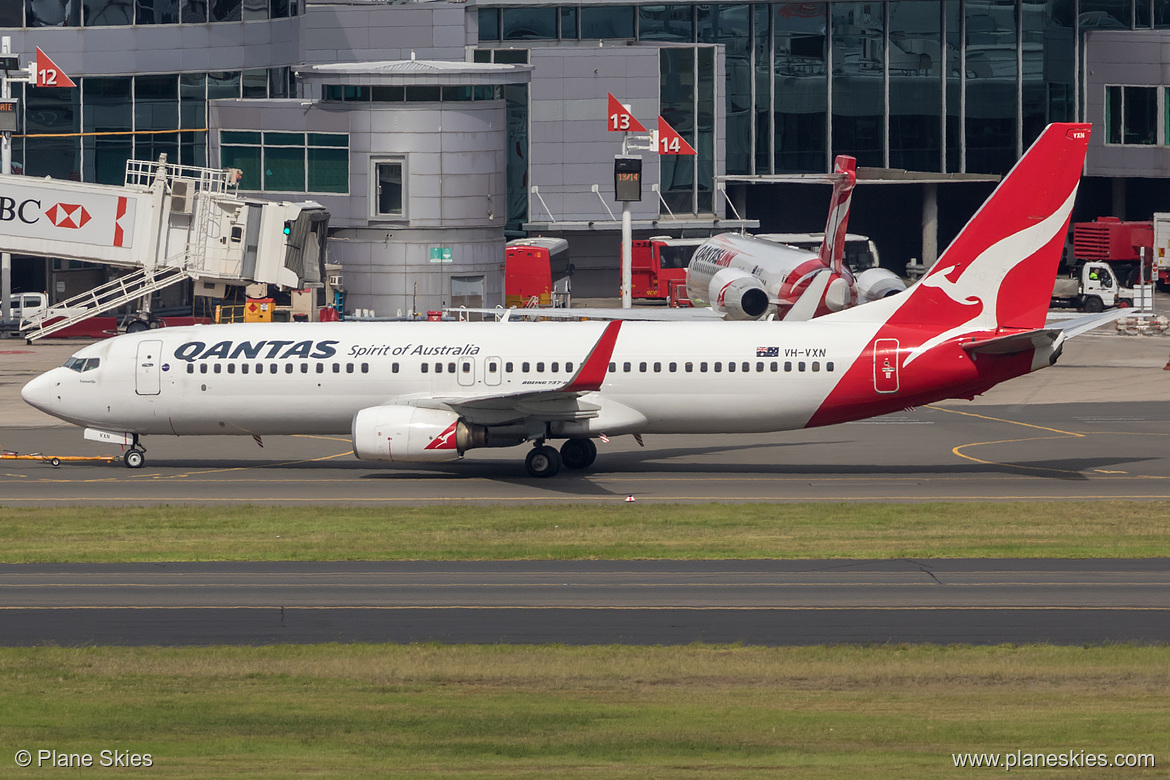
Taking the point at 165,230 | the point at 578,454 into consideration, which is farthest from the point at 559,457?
the point at 165,230

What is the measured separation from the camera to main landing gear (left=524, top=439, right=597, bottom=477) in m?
41.2

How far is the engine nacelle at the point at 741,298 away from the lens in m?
67.1

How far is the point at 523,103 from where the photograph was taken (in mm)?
89812

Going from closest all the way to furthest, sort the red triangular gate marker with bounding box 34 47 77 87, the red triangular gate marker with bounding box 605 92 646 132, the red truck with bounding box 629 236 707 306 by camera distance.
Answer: the red triangular gate marker with bounding box 605 92 646 132
the red triangular gate marker with bounding box 34 47 77 87
the red truck with bounding box 629 236 707 306

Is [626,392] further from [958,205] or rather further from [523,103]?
[958,205]

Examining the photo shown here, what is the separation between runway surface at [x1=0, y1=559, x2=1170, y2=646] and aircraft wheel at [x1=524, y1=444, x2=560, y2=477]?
11.5 metres

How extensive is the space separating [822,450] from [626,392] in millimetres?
8556

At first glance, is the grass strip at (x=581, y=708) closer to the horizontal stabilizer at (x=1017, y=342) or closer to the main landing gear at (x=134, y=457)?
the horizontal stabilizer at (x=1017, y=342)

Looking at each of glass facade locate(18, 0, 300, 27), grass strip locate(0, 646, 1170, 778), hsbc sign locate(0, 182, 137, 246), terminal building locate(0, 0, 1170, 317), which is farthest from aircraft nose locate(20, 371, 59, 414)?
glass facade locate(18, 0, 300, 27)

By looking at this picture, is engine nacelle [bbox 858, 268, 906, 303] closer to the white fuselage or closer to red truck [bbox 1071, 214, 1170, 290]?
the white fuselage

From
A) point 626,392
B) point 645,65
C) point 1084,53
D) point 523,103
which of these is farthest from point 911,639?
point 1084,53

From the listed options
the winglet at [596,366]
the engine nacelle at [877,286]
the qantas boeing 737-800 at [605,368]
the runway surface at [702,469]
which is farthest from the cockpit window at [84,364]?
the engine nacelle at [877,286]
